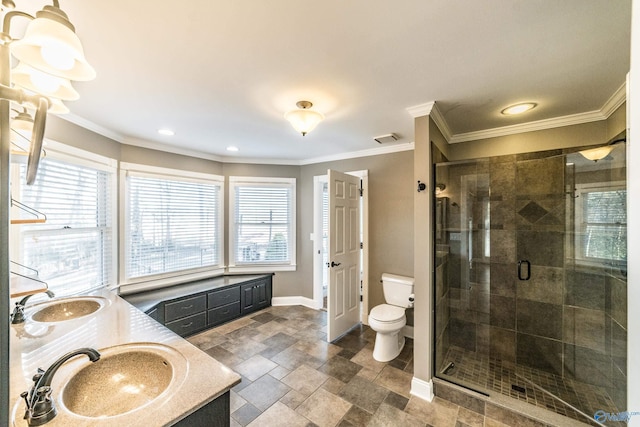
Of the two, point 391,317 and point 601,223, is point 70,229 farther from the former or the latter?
point 601,223

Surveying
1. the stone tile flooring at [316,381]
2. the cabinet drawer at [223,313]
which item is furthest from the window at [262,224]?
the stone tile flooring at [316,381]

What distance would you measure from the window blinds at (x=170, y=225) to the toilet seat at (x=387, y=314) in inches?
100

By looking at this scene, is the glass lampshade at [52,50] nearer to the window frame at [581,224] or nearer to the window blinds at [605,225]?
the window blinds at [605,225]

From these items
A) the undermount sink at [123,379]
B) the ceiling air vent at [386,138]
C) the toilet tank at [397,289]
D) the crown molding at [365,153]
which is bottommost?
the toilet tank at [397,289]

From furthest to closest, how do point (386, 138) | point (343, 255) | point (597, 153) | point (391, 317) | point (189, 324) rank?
point (343, 255)
point (189, 324)
point (386, 138)
point (391, 317)
point (597, 153)

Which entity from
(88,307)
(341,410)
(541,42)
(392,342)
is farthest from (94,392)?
(541,42)

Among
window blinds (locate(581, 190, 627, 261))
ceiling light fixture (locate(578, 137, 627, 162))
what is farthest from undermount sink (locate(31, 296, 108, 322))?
ceiling light fixture (locate(578, 137, 627, 162))

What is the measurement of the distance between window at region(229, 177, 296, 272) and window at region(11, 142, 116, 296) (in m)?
1.58

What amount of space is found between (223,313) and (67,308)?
1.81m

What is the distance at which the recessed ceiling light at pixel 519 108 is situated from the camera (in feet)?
7.03

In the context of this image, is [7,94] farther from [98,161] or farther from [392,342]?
[392,342]

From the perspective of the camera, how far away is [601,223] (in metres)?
2.04

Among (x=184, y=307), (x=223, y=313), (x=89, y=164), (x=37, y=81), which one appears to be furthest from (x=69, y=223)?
(x=223, y=313)

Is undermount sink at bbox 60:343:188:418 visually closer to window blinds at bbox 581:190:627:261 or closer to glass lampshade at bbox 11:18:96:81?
glass lampshade at bbox 11:18:96:81
